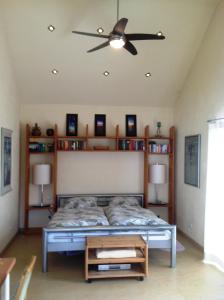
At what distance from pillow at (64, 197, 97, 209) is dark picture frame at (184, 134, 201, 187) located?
1939 mm

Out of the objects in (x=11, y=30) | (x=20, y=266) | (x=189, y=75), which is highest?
(x=11, y=30)

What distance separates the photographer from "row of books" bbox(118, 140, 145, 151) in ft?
20.6

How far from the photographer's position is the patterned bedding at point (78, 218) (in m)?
4.45

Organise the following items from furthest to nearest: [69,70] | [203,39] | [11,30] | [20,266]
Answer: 1. [69,70]
2. [203,39]
3. [11,30]
4. [20,266]

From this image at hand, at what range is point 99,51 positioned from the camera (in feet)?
17.1

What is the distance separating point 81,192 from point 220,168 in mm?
3087

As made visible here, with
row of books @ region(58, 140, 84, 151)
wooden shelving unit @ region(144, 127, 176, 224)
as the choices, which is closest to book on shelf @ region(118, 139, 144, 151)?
wooden shelving unit @ region(144, 127, 176, 224)

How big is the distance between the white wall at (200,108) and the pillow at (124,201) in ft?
3.22

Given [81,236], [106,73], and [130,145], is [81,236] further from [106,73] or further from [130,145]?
[106,73]

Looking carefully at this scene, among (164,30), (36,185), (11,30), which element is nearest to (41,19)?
(11,30)

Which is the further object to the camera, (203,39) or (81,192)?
(81,192)

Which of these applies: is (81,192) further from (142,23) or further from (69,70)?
(142,23)

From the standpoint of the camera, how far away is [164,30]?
4.91 m

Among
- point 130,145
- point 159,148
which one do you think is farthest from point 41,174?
point 159,148
